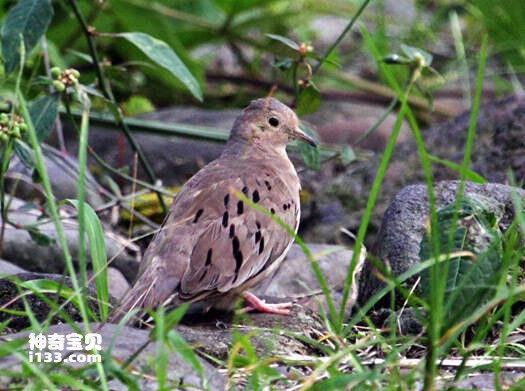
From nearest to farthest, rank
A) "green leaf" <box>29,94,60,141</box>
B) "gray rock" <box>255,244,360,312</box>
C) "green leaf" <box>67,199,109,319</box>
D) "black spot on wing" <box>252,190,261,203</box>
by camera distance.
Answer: "green leaf" <box>67,199,109,319</box>, "black spot on wing" <box>252,190,261,203</box>, "green leaf" <box>29,94,60,141</box>, "gray rock" <box>255,244,360,312</box>

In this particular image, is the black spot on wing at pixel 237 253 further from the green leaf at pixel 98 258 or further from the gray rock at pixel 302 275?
the gray rock at pixel 302 275

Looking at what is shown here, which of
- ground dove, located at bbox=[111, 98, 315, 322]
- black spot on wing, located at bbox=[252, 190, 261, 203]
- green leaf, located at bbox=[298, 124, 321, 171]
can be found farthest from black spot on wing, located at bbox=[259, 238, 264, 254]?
green leaf, located at bbox=[298, 124, 321, 171]

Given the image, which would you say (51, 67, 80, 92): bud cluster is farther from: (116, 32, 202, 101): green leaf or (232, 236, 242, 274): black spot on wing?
(232, 236, 242, 274): black spot on wing

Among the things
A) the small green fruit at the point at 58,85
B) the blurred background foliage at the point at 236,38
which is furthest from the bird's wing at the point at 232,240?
the blurred background foliage at the point at 236,38

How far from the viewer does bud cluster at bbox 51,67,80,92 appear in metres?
4.04

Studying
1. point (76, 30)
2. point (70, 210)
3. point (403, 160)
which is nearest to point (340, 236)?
point (403, 160)

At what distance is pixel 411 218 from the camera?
4.02 meters

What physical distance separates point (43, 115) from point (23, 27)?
0.42m

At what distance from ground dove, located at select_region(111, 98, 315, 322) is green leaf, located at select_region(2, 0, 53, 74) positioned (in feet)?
3.20

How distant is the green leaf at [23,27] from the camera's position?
Result: 4309mm

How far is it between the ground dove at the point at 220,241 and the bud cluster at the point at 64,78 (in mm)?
672

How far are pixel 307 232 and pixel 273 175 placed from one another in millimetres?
1966

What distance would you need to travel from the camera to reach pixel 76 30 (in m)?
7.40

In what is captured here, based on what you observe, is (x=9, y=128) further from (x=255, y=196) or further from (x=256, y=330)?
(x=256, y=330)
